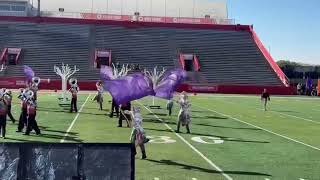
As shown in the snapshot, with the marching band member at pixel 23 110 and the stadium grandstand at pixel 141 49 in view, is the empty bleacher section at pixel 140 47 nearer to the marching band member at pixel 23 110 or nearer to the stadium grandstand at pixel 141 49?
the stadium grandstand at pixel 141 49

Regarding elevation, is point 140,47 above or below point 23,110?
above

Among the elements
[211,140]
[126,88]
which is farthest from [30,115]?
[211,140]

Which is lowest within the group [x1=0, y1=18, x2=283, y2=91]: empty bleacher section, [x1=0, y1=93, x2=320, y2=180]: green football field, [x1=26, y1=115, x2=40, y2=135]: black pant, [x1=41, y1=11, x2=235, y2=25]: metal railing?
[x1=0, y1=93, x2=320, y2=180]: green football field

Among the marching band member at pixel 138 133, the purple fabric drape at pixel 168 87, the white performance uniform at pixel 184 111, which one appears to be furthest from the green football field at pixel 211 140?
the purple fabric drape at pixel 168 87

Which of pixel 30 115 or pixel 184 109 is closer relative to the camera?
pixel 30 115

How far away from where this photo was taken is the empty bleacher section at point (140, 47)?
57219mm

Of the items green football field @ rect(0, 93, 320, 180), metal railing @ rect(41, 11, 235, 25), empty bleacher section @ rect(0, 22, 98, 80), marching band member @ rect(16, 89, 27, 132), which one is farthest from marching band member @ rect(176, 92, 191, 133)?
metal railing @ rect(41, 11, 235, 25)

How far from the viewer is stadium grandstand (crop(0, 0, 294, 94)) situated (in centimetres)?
5581

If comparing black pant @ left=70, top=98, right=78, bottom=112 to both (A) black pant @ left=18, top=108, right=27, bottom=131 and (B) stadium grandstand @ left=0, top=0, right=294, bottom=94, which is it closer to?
(A) black pant @ left=18, top=108, right=27, bottom=131

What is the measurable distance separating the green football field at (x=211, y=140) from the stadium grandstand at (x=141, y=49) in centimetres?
2770

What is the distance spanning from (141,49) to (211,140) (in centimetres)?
4327

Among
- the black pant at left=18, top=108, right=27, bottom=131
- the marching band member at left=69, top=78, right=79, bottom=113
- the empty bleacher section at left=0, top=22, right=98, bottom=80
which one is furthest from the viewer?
the empty bleacher section at left=0, top=22, right=98, bottom=80

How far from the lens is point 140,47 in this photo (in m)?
60.8

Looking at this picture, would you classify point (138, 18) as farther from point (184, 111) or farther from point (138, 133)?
point (138, 133)
